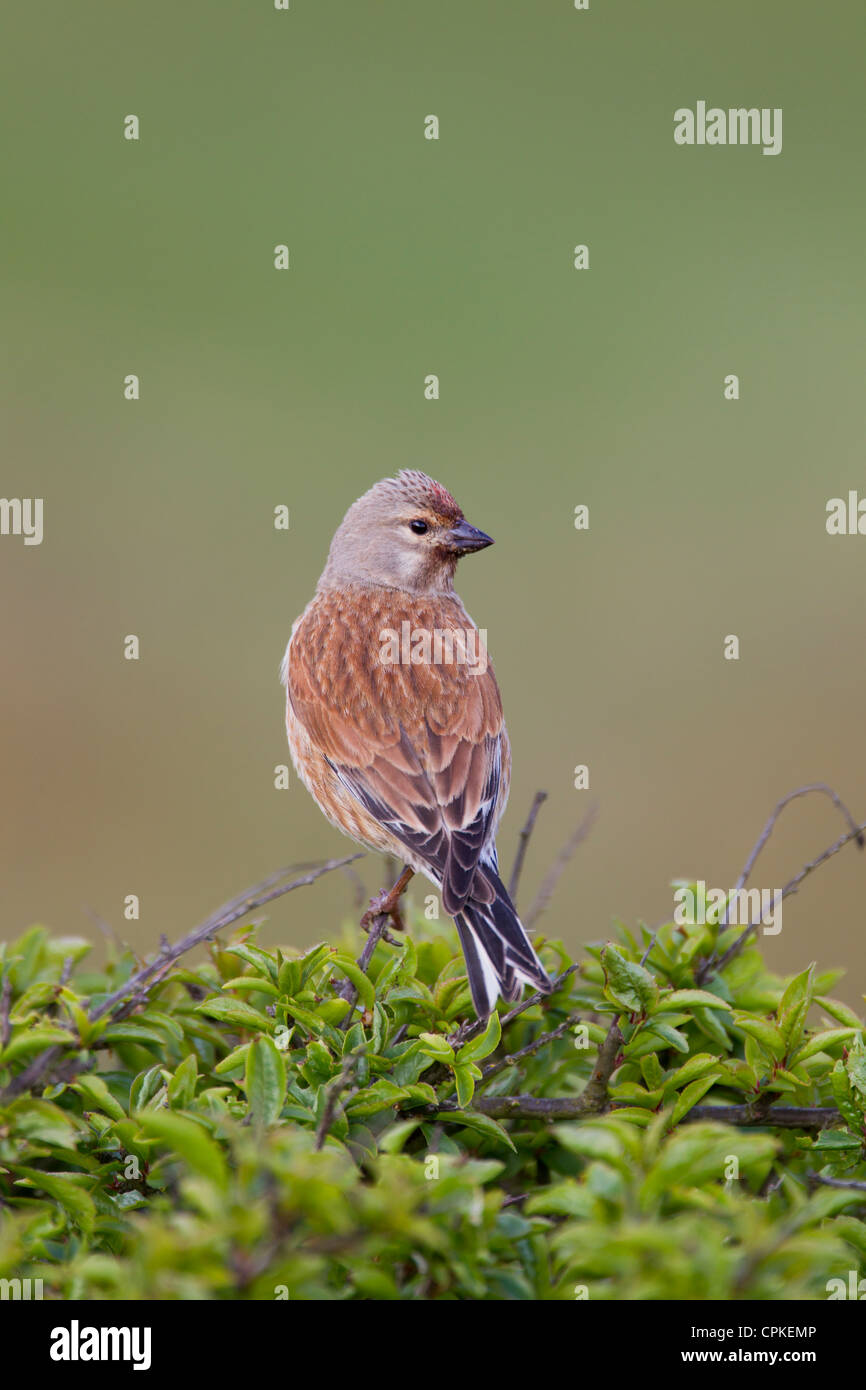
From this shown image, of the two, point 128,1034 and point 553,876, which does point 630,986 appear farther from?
point 128,1034

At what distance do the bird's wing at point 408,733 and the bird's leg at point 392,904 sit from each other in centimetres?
9

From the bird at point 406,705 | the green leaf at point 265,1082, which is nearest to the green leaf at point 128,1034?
the green leaf at point 265,1082

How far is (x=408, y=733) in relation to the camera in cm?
404

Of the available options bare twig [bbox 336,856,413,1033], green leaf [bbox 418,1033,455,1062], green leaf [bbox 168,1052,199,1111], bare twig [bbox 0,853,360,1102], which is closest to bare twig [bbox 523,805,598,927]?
bare twig [bbox 336,856,413,1033]

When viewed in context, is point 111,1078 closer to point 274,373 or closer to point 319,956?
point 319,956

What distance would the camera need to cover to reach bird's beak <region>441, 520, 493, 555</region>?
4598 millimetres

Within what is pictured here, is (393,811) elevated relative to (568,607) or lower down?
lower down

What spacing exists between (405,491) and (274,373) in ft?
29.1

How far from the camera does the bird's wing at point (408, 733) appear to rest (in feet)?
12.6

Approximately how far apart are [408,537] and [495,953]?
2.13 m

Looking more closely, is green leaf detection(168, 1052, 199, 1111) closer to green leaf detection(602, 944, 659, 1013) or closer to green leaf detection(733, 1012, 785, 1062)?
green leaf detection(602, 944, 659, 1013)

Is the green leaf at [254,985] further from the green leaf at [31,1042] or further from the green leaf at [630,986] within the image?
the green leaf at [630,986]

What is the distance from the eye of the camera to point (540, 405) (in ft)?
41.7
